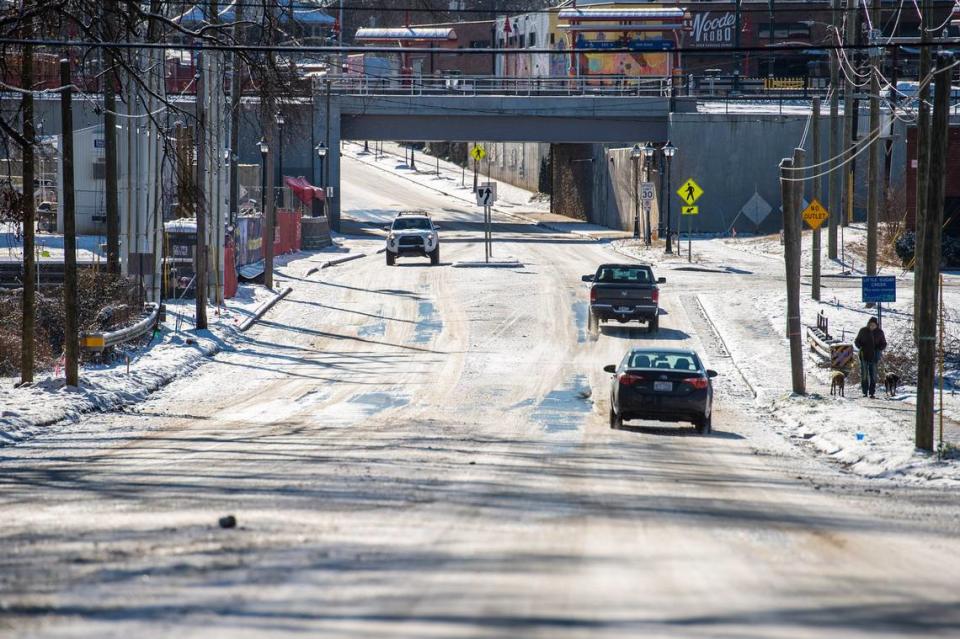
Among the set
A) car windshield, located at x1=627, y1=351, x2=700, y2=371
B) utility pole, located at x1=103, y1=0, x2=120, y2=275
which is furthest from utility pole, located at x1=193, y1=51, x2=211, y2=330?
car windshield, located at x1=627, y1=351, x2=700, y2=371

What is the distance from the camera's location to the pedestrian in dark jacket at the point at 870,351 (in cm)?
2481

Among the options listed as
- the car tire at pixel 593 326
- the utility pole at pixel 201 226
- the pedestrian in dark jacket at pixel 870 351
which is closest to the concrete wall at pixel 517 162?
the car tire at pixel 593 326

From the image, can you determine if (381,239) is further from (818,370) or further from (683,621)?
(683,621)

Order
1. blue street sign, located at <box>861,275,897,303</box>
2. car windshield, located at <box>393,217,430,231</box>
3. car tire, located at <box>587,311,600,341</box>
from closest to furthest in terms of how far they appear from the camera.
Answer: blue street sign, located at <box>861,275,897,303</box>
car tire, located at <box>587,311,600,341</box>
car windshield, located at <box>393,217,430,231</box>

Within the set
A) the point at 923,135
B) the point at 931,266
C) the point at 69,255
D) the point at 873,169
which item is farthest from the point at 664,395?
the point at 873,169

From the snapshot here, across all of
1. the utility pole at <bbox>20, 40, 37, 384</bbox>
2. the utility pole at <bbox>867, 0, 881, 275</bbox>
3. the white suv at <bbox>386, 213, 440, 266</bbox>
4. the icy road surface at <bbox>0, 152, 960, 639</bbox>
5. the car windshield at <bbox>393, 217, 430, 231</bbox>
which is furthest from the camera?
the car windshield at <bbox>393, 217, 430, 231</bbox>

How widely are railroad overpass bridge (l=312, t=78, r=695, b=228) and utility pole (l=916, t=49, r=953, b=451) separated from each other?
2108 inches

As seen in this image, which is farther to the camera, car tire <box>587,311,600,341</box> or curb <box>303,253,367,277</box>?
curb <box>303,253,367,277</box>

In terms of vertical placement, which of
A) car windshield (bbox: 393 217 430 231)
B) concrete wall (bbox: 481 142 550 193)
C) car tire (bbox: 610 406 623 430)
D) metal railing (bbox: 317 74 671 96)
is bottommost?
car tire (bbox: 610 406 623 430)

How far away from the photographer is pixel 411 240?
163ft

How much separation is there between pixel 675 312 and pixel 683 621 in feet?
101

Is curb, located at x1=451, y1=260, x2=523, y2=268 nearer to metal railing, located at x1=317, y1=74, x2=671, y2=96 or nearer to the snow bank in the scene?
Result: the snow bank

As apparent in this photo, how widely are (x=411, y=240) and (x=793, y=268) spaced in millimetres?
26091

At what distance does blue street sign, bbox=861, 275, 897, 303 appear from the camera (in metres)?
27.1
